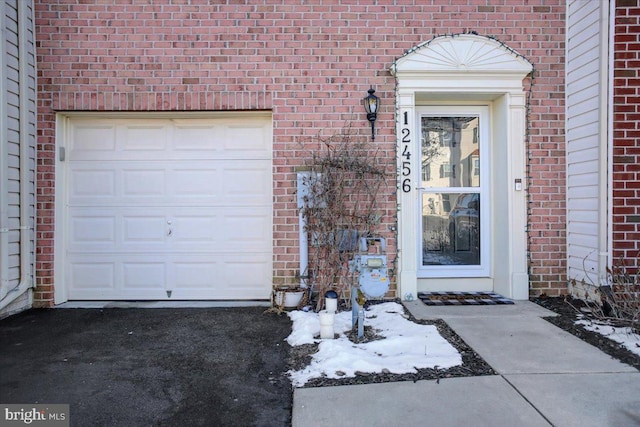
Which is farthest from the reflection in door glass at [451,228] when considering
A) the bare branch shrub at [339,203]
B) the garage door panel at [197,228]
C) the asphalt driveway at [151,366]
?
the garage door panel at [197,228]

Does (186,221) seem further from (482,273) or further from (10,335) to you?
(482,273)

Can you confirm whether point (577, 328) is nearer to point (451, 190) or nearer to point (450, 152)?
point (451, 190)

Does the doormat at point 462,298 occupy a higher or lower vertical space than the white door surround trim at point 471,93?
lower

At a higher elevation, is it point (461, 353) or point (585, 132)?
point (585, 132)

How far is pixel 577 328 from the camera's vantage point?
13.0 ft

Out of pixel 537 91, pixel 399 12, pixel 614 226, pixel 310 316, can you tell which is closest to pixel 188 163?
pixel 310 316

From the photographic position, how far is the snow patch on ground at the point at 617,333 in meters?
3.44

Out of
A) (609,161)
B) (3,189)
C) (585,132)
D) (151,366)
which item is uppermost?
(585,132)

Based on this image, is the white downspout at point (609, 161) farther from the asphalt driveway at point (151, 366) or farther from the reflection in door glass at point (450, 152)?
the asphalt driveway at point (151, 366)


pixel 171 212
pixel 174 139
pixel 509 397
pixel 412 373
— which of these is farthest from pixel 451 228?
pixel 174 139

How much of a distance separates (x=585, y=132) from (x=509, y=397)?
354 cm

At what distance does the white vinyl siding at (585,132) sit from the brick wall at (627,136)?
0.43 ft

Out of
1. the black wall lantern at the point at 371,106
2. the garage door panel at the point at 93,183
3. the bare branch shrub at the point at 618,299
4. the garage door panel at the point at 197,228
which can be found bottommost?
the bare branch shrub at the point at 618,299

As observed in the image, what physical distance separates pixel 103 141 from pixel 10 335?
251 cm
